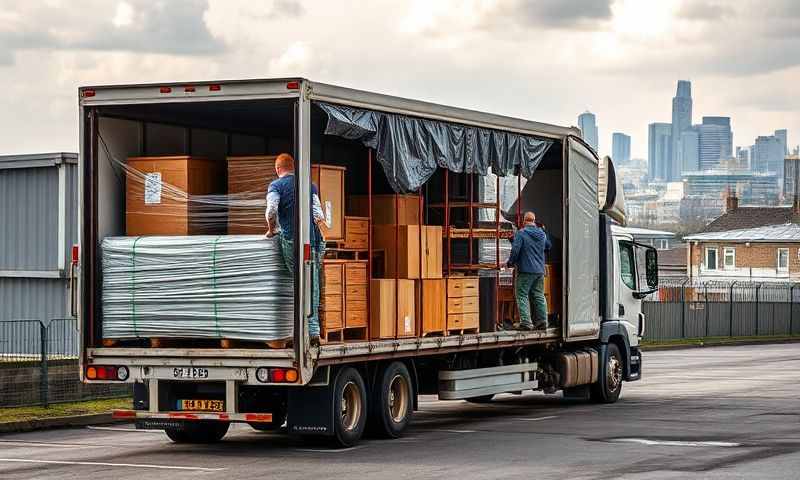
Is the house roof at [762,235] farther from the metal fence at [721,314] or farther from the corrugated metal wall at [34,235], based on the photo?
A: the corrugated metal wall at [34,235]

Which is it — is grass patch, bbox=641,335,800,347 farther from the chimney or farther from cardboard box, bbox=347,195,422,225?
the chimney

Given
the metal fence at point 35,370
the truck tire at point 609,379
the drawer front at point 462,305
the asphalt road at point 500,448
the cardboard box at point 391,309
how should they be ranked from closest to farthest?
1. the asphalt road at point 500,448
2. the cardboard box at point 391,309
3. the drawer front at point 462,305
4. the metal fence at point 35,370
5. the truck tire at point 609,379

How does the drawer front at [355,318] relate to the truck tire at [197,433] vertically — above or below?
above

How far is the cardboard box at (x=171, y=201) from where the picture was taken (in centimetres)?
1561

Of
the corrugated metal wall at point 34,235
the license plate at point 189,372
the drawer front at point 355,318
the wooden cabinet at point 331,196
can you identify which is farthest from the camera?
the corrugated metal wall at point 34,235

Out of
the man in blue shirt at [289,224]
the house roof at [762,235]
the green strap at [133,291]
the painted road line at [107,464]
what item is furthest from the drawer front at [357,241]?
the house roof at [762,235]

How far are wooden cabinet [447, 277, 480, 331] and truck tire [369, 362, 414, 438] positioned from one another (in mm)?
1110

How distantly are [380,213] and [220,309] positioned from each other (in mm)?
2888

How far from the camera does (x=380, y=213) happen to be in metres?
17.1

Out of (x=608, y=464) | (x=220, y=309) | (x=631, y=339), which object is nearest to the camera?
(x=608, y=464)

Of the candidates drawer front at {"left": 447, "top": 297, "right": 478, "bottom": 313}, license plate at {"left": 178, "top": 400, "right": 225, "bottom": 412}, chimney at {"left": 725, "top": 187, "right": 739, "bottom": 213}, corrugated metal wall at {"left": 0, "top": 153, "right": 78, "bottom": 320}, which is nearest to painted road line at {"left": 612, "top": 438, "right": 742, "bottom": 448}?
drawer front at {"left": 447, "top": 297, "right": 478, "bottom": 313}

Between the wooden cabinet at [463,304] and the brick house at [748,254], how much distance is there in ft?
250

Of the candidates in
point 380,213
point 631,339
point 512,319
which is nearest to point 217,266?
point 380,213

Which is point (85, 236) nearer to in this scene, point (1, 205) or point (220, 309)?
point (220, 309)
